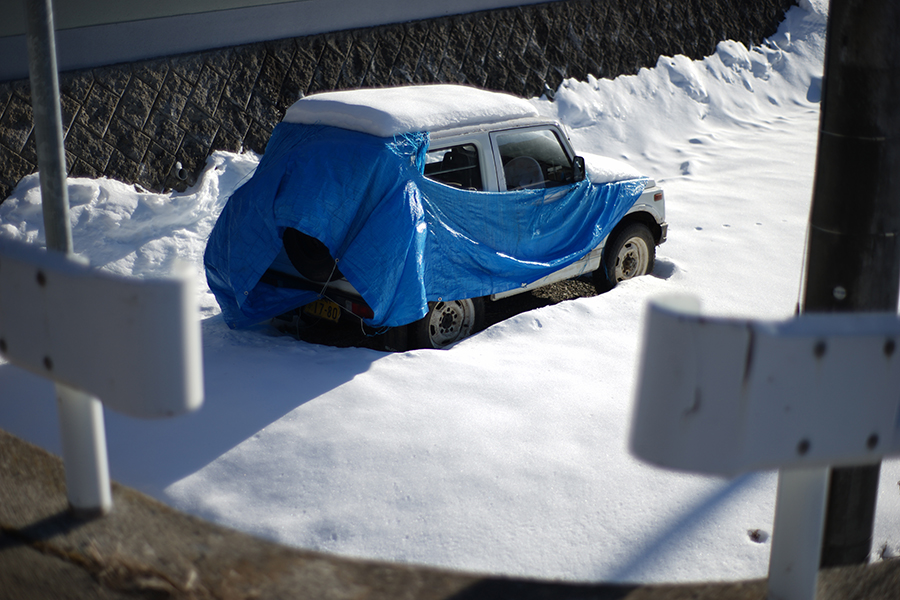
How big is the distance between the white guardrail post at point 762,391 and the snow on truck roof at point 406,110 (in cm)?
411

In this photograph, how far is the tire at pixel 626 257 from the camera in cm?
783

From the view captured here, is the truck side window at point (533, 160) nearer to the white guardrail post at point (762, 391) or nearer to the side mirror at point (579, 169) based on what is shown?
the side mirror at point (579, 169)

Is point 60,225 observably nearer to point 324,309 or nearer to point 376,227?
point 376,227

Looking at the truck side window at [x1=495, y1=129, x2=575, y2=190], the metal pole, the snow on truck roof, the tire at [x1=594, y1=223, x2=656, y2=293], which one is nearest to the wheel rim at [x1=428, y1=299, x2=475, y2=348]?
the truck side window at [x1=495, y1=129, x2=575, y2=190]

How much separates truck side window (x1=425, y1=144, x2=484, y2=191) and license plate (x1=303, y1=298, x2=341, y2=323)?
1209mm

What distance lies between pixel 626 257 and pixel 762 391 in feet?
18.8

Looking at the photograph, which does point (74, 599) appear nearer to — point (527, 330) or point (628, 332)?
point (527, 330)

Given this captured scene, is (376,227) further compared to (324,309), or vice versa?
(324,309)

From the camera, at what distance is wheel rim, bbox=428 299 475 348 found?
6.54 meters

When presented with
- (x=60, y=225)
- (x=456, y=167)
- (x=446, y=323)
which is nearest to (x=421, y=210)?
(x=456, y=167)

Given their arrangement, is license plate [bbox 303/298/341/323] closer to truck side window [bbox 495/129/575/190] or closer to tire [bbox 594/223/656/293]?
truck side window [bbox 495/129/575/190]

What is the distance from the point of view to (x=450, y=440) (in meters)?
4.98

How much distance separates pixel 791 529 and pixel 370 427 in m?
2.81

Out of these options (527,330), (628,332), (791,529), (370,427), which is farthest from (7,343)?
(628,332)
